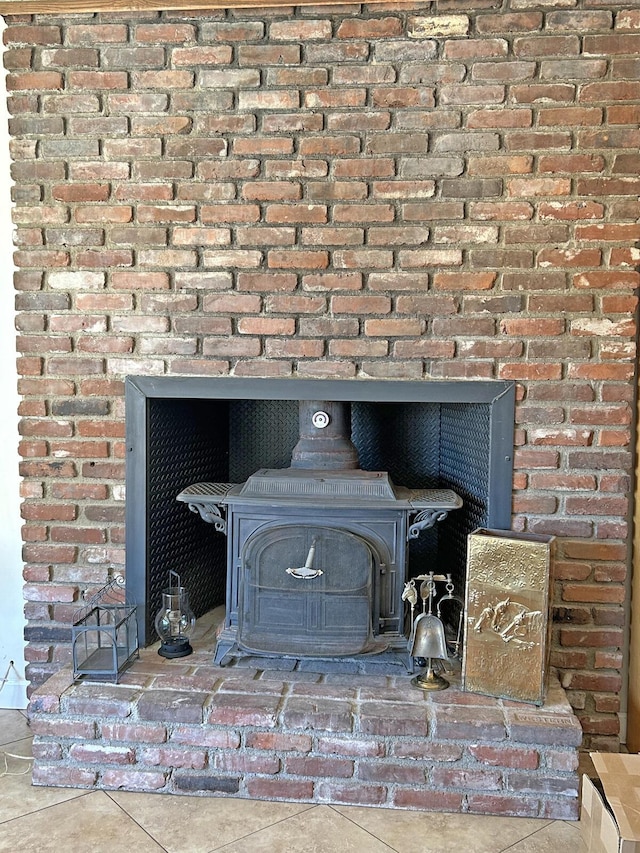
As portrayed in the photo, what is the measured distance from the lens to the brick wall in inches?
82.5

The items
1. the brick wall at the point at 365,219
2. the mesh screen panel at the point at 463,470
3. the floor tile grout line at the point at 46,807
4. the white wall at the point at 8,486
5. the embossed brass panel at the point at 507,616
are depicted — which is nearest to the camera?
the floor tile grout line at the point at 46,807

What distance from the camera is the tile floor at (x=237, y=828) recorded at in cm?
174

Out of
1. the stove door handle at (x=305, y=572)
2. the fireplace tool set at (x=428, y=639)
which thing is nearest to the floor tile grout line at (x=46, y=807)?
the stove door handle at (x=305, y=572)

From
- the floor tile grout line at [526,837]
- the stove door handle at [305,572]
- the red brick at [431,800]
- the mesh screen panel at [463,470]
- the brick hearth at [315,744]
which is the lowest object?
the floor tile grout line at [526,837]

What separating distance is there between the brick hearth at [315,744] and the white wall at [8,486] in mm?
575

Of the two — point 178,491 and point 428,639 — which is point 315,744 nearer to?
point 428,639

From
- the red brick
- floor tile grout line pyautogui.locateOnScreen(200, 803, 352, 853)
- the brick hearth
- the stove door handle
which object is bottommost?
floor tile grout line pyautogui.locateOnScreen(200, 803, 352, 853)

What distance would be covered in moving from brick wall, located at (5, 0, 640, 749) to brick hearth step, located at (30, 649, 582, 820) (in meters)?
0.42

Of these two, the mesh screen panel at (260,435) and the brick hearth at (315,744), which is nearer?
the brick hearth at (315,744)

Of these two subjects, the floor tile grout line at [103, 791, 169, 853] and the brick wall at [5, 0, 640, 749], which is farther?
the brick wall at [5, 0, 640, 749]

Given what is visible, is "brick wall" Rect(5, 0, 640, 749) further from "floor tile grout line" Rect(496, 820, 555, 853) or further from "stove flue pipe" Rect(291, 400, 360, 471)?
"floor tile grout line" Rect(496, 820, 555, 853)

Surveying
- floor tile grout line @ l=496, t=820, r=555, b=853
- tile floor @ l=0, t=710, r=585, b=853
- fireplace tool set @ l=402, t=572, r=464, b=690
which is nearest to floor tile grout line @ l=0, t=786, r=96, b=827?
tile floor @ l=0, t=710, r=585, b=853

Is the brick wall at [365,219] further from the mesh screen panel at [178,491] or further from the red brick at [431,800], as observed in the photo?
the red brick at [431,800]

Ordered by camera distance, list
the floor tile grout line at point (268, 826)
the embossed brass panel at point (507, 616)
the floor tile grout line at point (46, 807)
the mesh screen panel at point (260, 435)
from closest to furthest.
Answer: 1. the floor tile grout line at point (268, 826)
2. the floor tile grout line at point (46, 807)
3. the embossed brass panel at point (507, 616)
4. the mesh screen panel at point (260, 435)
